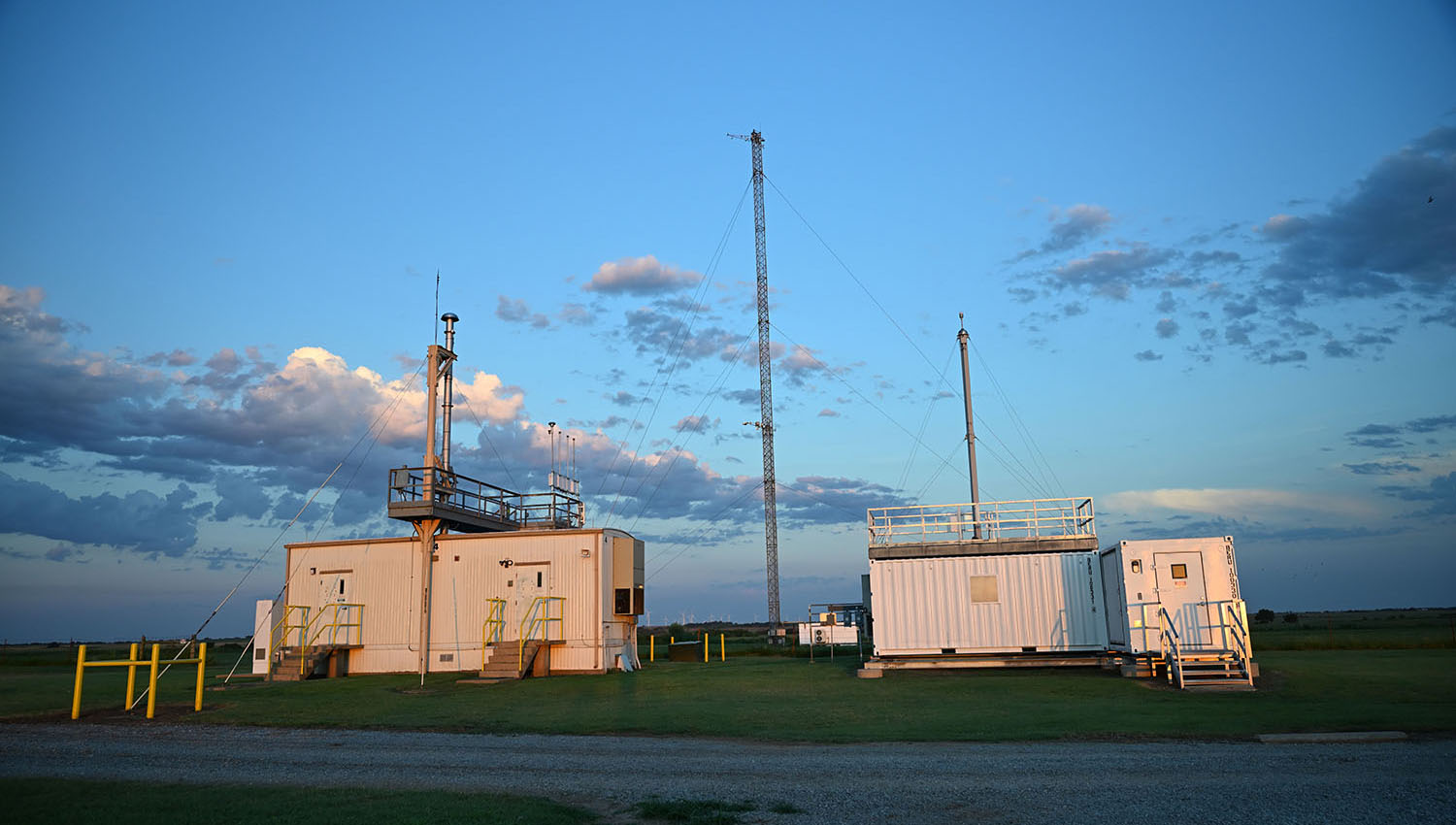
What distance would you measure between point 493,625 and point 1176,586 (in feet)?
66.8

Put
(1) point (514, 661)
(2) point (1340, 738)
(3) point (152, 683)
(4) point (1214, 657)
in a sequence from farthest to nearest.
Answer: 1. (1) point (514, 661)
2. (4) point (1214, 657)
3. (3) point (152, 683)
4. (2) point (1340, 738)

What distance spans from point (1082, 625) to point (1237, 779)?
1716cm

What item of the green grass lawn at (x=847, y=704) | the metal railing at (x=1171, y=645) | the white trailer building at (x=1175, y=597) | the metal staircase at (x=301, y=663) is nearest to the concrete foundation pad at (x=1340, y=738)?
the green grass lawn at (x=847, y=704)

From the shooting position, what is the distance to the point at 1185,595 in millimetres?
23312

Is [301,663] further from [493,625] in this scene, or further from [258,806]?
[258,806]

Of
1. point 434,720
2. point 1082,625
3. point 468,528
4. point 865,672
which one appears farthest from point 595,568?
point 1082,625

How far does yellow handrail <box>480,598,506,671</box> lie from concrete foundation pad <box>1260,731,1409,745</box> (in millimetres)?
22264

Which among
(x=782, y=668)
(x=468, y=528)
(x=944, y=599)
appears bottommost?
(x=782, y=668)

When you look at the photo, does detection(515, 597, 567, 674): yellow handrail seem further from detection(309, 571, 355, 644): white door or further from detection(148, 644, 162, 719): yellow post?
detection(148, 644, 162, 719): yellow post

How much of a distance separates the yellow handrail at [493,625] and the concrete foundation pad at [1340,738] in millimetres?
22264

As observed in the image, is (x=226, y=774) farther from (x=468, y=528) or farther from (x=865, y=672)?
(x=468, y=528)

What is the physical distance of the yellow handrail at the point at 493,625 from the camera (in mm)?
29581

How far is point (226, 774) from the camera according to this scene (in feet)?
37.1

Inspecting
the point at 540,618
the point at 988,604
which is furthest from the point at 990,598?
the point at 540,618
